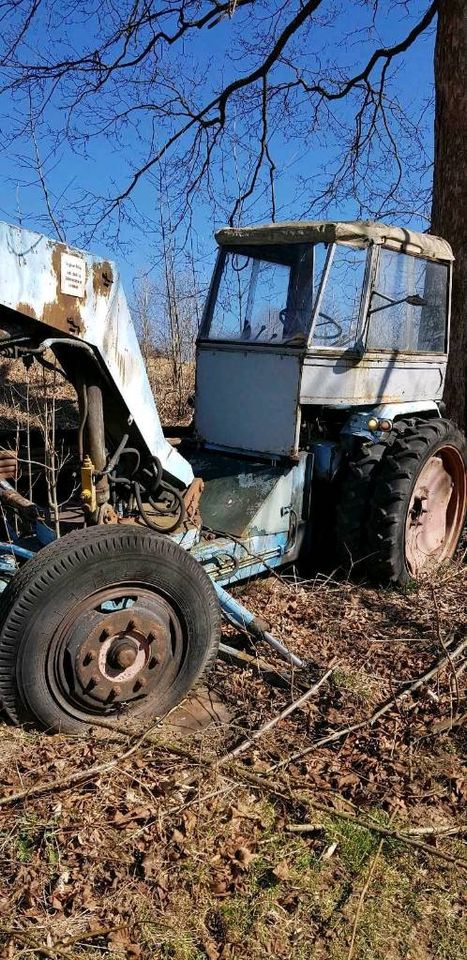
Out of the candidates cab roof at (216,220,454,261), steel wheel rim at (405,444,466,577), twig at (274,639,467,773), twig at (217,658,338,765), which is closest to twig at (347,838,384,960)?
twig at (274,639,467,773)

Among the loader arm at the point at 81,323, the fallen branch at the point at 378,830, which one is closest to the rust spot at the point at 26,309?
the loader arm at the point at 81,323

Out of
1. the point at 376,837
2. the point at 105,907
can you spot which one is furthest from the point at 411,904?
the point at 105,907

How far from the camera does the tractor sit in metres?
2.93

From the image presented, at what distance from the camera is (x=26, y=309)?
9.28 feet

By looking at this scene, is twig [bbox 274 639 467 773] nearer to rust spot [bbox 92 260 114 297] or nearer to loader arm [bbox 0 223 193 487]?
loader arm [bbox 0 223 193 487]

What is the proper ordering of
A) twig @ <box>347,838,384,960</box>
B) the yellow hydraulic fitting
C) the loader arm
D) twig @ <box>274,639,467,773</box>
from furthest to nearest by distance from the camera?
the yellow hydraulic fitting, twig @ <box>274,639,467,773</box>, the loader arm, twig @ <box>347,838,384,960</box>

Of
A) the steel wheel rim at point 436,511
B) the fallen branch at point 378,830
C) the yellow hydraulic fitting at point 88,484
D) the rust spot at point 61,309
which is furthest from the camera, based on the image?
the steel wheel rim at point 436,511

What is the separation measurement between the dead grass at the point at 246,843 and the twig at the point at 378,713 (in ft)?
0.11

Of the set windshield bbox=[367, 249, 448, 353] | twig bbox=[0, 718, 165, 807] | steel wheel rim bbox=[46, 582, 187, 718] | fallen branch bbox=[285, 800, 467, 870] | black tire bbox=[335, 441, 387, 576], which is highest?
windshield bbox=[367, 249, 448, 353]

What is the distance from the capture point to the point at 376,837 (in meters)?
2.62

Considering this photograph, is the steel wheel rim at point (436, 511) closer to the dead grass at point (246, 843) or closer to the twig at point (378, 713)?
the twig at point (378, 713)

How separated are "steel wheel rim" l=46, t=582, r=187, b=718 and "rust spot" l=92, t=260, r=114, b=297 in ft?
4.31

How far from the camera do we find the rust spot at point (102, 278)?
Result: 310 cm

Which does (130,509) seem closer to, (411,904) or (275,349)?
(275,349)
